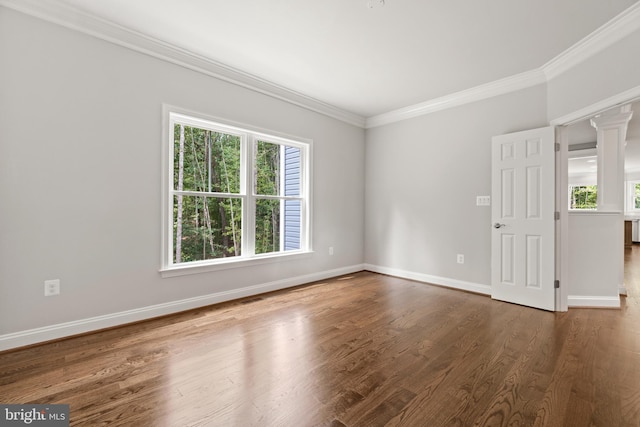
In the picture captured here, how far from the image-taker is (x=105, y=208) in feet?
8.68

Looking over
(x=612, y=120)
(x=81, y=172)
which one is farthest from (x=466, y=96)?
(x=81, y=172)

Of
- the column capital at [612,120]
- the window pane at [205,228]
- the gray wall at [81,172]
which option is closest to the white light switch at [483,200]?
the column capital at [612,120]

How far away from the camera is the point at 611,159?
4.20 meters

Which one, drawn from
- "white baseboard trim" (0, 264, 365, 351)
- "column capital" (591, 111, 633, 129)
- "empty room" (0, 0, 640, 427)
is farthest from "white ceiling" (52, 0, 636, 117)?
"white baseboard trim" (0, 264, 365, 351)

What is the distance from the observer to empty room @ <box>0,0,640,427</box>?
6.00ft

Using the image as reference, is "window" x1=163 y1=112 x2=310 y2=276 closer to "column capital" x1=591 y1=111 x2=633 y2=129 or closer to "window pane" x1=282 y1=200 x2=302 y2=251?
"window pane" x1=282 y1=200 x2=302 y2=251

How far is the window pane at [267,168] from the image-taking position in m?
3.91

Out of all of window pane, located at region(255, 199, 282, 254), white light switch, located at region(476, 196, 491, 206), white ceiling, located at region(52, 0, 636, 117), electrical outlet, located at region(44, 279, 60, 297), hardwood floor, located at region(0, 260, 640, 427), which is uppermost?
white ceiling, located at region(52, 0, 636, 117)

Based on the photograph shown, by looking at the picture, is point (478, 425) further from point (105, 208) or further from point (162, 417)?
point (105, 208)

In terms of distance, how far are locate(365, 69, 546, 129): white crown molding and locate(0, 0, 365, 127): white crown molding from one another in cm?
151

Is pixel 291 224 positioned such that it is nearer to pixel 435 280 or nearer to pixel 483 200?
pixel 435 280

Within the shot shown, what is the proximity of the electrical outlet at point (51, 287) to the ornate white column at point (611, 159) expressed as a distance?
6.59 meters

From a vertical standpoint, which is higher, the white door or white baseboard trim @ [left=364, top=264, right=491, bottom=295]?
the white door

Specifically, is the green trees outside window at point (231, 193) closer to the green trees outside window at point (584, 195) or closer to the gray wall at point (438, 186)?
the gray wall at point (438, 186)
